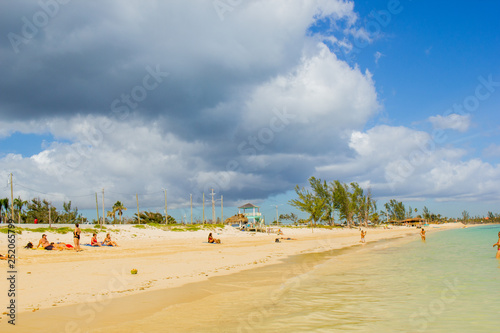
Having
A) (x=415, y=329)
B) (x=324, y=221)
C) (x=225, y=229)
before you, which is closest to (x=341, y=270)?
(x=415, y=329)

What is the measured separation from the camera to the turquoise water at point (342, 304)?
7.19 metres

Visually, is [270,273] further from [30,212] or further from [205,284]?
[30,212]

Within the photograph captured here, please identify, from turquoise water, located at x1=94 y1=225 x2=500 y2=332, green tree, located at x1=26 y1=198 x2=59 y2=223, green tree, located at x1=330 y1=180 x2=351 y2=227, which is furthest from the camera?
green tree, located at x1=330 y1=180 x2=351 y2=227

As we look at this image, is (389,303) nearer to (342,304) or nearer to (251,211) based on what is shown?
(342,304)

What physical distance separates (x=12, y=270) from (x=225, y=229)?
139 ft

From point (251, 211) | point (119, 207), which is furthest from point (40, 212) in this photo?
point (251, 211)

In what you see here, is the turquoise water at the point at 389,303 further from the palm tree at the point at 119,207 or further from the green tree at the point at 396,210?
the green tree at the point at 396,210

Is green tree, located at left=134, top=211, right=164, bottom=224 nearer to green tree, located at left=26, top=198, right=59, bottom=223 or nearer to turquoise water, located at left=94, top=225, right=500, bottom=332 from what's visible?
green tree, located at left=26, top=198, right=59, bottom=223

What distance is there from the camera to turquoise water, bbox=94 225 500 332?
7188mm

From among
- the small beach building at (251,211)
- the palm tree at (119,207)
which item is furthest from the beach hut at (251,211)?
the palm tree at (119,207)

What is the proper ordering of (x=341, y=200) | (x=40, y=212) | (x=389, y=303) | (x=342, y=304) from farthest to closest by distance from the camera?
(x=341, y=200)
(x=40, y=212)
(x=389, y=303)
(x=342, y=304)

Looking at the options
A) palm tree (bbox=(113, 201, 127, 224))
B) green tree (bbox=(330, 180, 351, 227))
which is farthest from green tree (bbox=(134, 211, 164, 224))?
green tree (bbox=(330, 180, 351, 227))

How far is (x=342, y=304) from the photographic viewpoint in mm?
9000

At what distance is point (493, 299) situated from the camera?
9.76m
